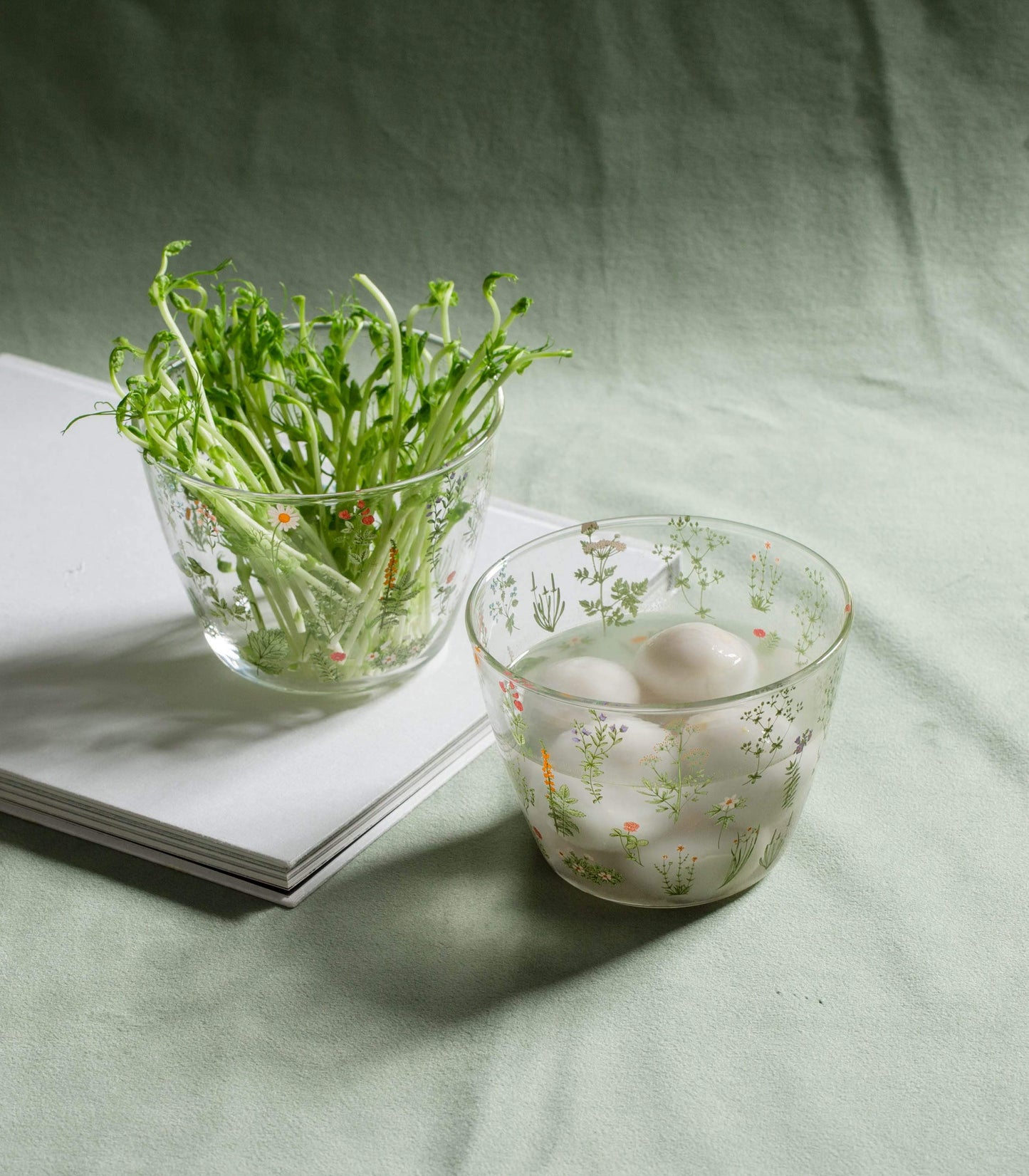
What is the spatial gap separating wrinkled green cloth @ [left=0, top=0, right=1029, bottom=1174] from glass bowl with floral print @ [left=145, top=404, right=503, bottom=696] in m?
0.07

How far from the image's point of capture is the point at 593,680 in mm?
629

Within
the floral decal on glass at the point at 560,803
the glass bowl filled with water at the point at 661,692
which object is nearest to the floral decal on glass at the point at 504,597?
the glass bowl filled with water at the point at 661,692

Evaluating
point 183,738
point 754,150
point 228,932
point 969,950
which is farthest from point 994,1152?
point 754,150

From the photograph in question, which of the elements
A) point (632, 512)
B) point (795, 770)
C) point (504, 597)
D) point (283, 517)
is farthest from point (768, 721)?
point (632, 512)

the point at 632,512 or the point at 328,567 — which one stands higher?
the point at 328,567

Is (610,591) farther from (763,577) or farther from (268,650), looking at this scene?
(268,650)

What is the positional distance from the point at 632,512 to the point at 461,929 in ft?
1.51

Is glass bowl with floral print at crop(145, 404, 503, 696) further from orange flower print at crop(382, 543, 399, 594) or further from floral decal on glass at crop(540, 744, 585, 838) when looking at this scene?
floral decal on glass at crop(540, 744, 585, 838)

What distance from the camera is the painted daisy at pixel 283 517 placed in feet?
2.32

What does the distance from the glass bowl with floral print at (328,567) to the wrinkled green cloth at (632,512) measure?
0.07 m

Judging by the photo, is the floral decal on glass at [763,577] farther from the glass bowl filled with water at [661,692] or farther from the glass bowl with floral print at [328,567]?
the glass bowl with floral print at [328,567]

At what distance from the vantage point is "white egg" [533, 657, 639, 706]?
62cm

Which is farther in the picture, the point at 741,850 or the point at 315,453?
the point at 315,453

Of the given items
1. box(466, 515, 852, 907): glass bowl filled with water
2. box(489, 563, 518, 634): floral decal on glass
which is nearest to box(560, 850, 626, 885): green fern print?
box(466, 515, 852, 907): glass bowl filled with water
